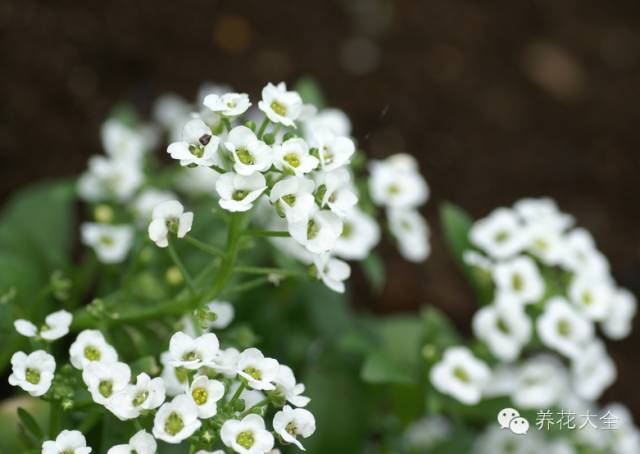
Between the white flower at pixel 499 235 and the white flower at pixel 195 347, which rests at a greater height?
the white flower at pixel 499 235

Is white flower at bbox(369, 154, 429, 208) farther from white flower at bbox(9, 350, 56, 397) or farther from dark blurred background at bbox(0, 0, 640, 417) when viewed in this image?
white flower at bbox(9, 350, 56, 397)

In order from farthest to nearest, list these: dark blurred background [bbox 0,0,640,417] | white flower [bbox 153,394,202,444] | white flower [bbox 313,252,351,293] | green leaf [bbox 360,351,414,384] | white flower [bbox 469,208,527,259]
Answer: dark blurred background [bbox 0,0,640,417]
white flower [bbox 469,208,527,259]
green leaf [bbox 360,351,414,384]
white flower [bbox 313,252,351,293]
white flower [bbox 153,394,202,444]

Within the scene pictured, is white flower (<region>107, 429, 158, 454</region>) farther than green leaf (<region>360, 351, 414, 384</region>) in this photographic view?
No

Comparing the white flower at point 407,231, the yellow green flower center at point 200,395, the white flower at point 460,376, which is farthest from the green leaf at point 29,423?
the white flower at point 407,231

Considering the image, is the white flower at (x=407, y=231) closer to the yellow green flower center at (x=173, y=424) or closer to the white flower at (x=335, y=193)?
the white flower at (x=335, y=193)

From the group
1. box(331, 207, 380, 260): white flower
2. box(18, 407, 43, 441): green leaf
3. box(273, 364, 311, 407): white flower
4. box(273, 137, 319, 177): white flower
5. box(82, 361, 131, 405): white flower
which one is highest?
box(273, 137, 319, 177): white flower

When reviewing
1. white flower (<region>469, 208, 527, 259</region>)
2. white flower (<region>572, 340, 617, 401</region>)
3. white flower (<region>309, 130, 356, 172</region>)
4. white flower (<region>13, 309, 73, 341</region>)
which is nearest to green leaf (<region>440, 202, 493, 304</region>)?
white flower (<region>469, 208, 527, 259</region>)
